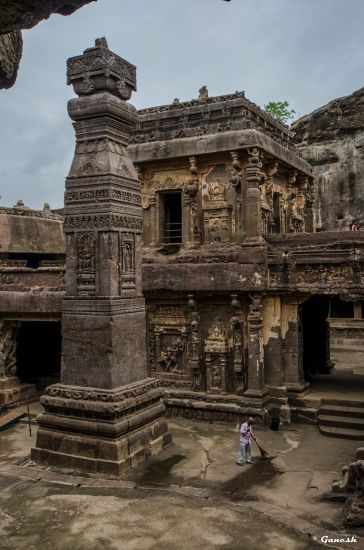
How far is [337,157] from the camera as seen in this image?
72.7 ft

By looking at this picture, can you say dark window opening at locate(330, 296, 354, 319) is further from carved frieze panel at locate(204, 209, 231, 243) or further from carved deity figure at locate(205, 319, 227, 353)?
carved deity figure at locate(205, 319, 227, 353)

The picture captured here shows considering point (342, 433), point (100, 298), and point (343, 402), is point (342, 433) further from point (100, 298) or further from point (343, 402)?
point (100, 298)

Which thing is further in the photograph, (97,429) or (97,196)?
(97,196)

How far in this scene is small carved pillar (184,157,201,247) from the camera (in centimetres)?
1303

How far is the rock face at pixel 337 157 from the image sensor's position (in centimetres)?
2166

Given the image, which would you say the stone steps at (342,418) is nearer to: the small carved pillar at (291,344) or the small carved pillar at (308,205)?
the small carved pillar at (291,344)

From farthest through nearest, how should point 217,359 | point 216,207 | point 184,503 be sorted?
point 216,207, point 217,359, point 184,503

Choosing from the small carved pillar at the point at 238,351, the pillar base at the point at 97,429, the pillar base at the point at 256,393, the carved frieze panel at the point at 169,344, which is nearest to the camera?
the pillar base at the point at 97,429

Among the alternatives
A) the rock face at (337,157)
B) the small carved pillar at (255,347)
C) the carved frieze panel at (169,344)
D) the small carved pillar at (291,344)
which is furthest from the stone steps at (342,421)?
the rock face at (337,157)

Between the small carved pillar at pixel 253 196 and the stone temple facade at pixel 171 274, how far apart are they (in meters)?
0.04

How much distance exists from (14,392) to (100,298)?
628 centimetres

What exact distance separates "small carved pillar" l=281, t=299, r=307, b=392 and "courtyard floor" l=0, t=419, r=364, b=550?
2.03 m

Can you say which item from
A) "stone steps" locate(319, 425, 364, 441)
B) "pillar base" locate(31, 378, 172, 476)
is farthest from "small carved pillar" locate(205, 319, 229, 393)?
"pillar base" locate(31, 378, 172, 476)

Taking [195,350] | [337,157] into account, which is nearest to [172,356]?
[195,350]
